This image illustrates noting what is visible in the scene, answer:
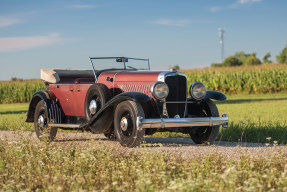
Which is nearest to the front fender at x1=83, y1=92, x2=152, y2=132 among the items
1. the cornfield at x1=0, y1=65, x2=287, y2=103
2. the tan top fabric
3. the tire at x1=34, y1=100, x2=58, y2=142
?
the tire at x1=34, y1=100, x2=58, y2=142

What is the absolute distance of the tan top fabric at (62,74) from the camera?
10.6m

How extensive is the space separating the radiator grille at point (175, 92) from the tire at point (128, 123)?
866 millimetres

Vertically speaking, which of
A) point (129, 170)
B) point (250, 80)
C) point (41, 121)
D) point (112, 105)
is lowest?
point (129, 170)

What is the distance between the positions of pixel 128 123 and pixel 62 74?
11.6 ft

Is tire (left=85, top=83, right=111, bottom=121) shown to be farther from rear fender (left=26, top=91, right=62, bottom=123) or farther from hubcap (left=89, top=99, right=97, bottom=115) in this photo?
rear fender (left=26, top=91, right=62, bottom=123)

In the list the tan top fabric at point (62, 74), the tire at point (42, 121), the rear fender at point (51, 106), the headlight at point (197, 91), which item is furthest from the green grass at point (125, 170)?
the tan top fabric at point (62, 74)

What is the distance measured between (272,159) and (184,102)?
279cm

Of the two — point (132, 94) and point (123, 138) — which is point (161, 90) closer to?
point (132, 94)

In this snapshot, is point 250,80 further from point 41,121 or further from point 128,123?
point 128,123

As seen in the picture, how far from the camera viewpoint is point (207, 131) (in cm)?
906

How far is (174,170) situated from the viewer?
581 centimetres

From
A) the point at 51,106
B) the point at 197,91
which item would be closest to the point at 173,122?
the point at 197,91

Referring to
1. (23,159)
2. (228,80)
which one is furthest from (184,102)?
(228,80)

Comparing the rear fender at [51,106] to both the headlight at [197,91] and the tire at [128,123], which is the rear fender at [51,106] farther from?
the headlight at [197,91]
